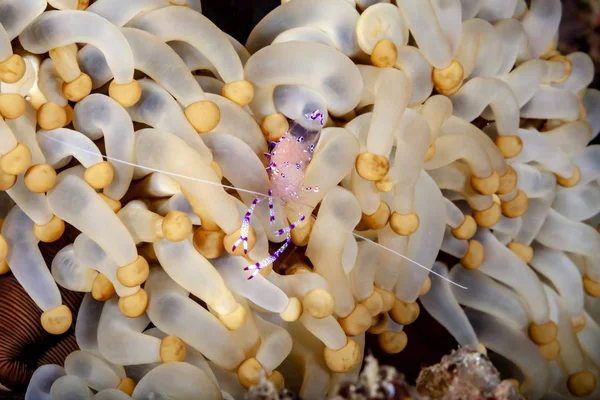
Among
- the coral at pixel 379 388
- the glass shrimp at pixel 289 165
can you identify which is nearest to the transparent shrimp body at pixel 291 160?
the glass shrimp at pixel 289 165

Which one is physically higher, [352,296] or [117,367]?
[352,296]

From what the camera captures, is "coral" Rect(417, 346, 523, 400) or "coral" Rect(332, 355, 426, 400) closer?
"coral" Rect(332, 355, 426, 400)

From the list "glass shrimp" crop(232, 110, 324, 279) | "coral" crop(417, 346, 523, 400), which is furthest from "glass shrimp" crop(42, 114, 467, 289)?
"coral" crop(417, 346, 523, 400)

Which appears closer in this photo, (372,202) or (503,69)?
(372,202)

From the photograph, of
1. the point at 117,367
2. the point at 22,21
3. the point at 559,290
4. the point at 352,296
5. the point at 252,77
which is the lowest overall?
the point at 559,290

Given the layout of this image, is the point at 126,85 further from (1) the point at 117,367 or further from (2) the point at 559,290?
(2) the point at 559,290

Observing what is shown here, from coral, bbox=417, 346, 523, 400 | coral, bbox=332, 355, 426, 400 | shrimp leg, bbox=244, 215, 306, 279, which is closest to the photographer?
coral, bbox=332, 355, 426, 400

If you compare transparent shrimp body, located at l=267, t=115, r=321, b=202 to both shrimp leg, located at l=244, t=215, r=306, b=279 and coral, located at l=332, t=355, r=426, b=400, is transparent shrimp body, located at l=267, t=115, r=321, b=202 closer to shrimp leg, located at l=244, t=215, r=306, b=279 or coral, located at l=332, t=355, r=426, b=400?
shrimp leg, located at l=244, t=215, r=306, b=279

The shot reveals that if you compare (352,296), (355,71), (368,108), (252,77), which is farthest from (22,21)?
(352,296)
